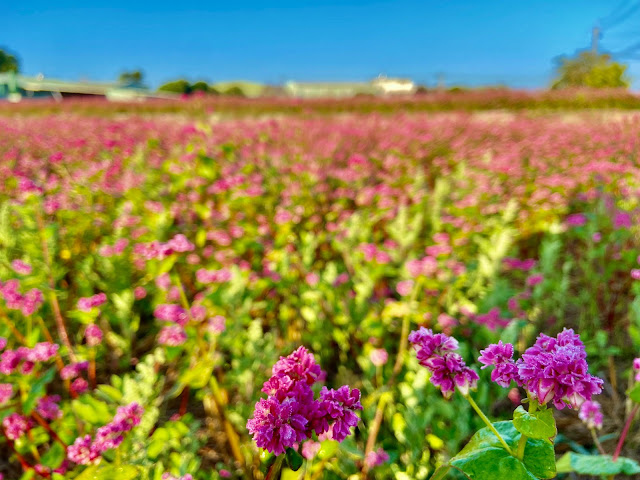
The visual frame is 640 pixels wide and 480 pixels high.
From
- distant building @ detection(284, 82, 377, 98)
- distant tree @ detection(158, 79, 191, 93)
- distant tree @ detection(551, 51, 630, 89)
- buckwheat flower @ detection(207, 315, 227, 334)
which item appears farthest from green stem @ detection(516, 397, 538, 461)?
distant building @ detection(284, 82, 377, 98)

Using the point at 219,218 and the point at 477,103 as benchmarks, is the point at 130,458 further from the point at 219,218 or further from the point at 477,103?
the point at 477,103

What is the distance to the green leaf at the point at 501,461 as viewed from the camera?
56 cm

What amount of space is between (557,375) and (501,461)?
14 centimetres

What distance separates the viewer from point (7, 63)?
59625mm

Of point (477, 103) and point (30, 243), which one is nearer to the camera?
point (30, 243)

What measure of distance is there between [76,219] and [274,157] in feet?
5.08

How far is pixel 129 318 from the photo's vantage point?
2271 mm

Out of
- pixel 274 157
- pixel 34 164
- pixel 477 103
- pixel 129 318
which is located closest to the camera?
pixel 129 318

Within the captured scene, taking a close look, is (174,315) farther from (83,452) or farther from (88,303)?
(83,452)

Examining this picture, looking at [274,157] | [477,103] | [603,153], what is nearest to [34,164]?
[274,157]

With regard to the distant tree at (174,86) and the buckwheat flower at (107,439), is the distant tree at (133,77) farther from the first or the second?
the buckwheat flower at (107,439)

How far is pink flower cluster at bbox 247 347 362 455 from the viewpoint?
1.79 ft

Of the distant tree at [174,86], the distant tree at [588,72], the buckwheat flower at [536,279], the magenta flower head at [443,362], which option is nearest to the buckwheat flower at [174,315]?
the magenta flower head at [443,362]

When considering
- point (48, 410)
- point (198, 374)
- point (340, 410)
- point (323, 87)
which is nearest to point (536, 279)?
point (198, 374)
